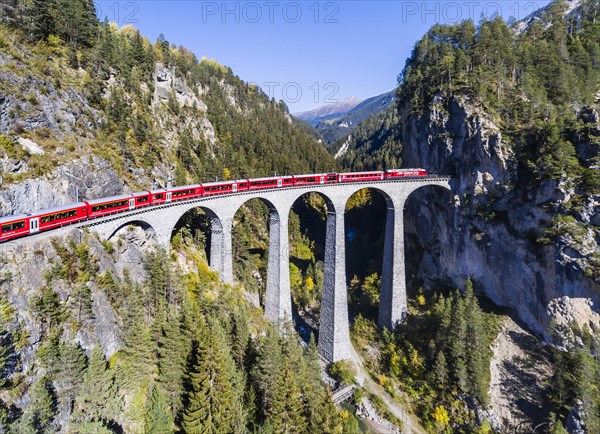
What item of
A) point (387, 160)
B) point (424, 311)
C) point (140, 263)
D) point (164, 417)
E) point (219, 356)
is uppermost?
point (387, 160)

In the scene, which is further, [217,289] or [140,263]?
[217,289]

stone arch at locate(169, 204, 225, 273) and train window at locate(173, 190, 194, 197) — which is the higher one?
train window at locate(173, 190, 194, 197)

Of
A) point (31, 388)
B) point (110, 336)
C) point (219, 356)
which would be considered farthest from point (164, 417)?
point (110, 336)

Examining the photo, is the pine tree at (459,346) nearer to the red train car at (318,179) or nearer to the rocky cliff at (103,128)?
the red train car at (318,179)

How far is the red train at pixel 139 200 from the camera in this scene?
19.8 meters

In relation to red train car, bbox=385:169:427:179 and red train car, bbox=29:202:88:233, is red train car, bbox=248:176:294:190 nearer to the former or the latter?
red train car, bbox=385:169:427:179

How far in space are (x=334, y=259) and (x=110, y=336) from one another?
2292 cm

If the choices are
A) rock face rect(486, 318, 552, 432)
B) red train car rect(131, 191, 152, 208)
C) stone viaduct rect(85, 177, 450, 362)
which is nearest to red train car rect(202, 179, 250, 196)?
stone viaduct rect(85, 177, 450, 362)

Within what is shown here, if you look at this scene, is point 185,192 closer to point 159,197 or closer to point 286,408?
A: point 159,197

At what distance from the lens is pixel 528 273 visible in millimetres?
35406

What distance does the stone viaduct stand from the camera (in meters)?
32.4

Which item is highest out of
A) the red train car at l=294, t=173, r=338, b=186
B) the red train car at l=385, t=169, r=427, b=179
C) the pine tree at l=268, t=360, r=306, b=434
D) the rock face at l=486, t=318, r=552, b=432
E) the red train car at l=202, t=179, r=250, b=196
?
the red train car at l=385, t=169, r=427, b=179

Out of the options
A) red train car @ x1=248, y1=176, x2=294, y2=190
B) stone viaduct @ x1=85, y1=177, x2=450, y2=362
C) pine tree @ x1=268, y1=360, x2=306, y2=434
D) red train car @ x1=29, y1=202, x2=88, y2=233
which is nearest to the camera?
pine tree @ x1=268, y1=360, x2=306, y2=434

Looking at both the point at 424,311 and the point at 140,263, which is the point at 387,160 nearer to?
the point at 424,311
